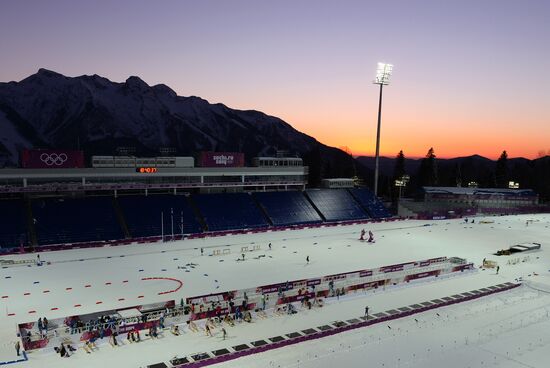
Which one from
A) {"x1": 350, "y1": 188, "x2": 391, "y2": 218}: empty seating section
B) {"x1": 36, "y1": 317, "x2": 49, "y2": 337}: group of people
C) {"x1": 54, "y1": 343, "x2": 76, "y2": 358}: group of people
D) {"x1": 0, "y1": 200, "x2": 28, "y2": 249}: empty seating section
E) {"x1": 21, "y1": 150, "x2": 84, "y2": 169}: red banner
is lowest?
{"x1": 54, "y1": 343, "x2": 76, "y2": 358}: group of people

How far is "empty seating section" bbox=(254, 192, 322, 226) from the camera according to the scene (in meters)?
74.8

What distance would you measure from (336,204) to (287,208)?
41.2 ft

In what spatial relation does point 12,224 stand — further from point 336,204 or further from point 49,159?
point 336,204

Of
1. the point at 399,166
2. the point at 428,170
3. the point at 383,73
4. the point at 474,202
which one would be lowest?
the point at 474,202

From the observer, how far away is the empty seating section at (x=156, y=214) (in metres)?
61.6

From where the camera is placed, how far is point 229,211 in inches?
2830

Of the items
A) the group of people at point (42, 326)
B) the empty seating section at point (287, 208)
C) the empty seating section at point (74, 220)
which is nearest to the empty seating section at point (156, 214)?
the empty seating section at point (74, 220)

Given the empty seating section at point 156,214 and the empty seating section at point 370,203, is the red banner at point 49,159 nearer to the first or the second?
the empty seating section at point 156,214

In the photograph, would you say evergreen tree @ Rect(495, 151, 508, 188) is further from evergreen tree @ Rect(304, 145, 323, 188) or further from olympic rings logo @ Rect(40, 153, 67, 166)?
olympic rings logo @ Rect(40, 153, 67, 166)

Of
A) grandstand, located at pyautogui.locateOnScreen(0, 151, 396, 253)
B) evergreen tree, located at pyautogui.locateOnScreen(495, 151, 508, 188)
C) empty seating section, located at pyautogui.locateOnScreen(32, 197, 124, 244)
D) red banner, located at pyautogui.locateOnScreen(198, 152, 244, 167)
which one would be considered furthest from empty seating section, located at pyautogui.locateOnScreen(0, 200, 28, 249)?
evergreen tree, located at pyautogui.locateOnScreen(495, 151, 508, 188)

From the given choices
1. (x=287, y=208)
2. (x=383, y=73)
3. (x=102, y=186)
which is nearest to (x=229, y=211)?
(x=287, y=208)

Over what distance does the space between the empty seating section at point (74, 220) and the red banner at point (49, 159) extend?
5.39 metres

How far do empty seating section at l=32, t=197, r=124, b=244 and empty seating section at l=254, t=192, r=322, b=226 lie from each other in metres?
27.2

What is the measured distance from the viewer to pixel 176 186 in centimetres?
7219
